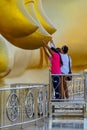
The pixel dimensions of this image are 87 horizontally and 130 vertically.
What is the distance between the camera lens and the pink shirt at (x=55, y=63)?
775 cm

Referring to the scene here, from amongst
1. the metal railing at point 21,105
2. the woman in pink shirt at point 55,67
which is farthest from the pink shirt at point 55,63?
the metal railing at point 21,105

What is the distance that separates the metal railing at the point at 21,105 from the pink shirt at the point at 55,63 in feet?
2.73

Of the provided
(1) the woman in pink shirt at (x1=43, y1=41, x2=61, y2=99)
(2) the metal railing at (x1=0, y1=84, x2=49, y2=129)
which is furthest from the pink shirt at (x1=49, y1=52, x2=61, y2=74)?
(2) the metal railing at (x1=0, y1=84, x2=49, y2=129)

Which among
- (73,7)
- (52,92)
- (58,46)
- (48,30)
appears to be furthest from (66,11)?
(48,30)

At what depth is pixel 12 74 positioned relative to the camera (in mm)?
7281

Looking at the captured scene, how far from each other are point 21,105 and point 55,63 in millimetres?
1879

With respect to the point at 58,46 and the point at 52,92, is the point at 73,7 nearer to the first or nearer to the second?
the point at 58,46

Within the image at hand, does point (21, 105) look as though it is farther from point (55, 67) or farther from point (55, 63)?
point (55, 67)

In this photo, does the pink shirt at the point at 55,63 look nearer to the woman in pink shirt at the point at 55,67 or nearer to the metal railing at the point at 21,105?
the woman in pink shirt at the point at 55,67

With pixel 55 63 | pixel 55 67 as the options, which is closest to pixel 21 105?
pixel 55 63

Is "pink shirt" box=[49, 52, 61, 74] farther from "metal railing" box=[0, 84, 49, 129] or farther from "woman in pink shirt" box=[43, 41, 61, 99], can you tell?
"metal railing" box=[0, 84, 49, 129]

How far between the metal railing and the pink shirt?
0.83 meters

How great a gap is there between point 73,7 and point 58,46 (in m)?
0.85

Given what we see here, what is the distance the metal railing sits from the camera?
5750 mm
